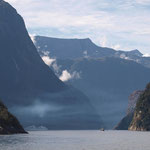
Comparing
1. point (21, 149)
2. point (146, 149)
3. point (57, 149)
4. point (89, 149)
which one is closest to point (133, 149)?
point (146, 149)

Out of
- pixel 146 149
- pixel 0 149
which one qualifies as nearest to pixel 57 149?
pixel 0 149

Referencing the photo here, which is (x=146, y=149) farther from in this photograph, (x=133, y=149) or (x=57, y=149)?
(x=57, y=149)

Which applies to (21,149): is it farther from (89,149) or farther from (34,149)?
(89,149)

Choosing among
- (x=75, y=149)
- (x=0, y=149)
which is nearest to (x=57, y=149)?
(x=75, y=149)

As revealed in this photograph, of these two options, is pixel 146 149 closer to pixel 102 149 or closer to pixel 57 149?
pixel 102 149

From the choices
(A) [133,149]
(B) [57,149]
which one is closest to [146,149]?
(A) [133,149]
